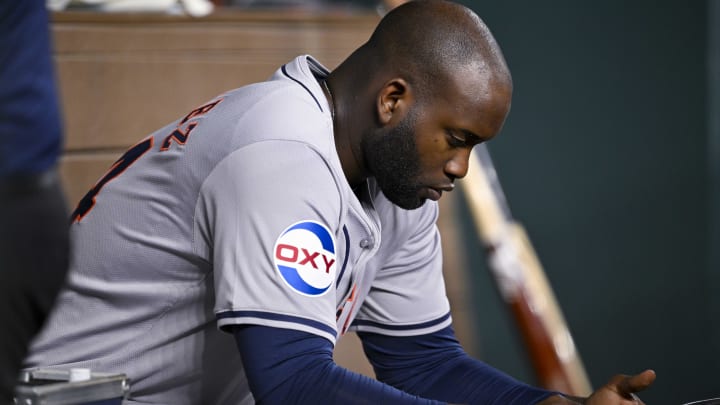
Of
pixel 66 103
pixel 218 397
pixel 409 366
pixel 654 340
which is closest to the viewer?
pixel 218 397

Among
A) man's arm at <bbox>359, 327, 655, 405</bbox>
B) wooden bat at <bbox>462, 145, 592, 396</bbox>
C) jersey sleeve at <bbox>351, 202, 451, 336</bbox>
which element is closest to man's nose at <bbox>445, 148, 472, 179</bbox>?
jersey sleeve at <bbox>351, 202, 451, 336</bbox>

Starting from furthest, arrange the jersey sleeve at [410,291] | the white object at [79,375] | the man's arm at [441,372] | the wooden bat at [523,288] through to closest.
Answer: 1. the wooden bat at [523,288]
2. the jersey sleeve at [410,291]
3. the man's arm at [441,372]
4. the white object at [79,375]

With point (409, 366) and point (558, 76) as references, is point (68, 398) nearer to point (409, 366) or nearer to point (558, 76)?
point (409, 366)

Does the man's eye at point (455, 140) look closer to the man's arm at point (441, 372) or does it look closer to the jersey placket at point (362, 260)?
the jersey placket at point (362, 260)

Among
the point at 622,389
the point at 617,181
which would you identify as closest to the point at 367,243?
the point at 622,389

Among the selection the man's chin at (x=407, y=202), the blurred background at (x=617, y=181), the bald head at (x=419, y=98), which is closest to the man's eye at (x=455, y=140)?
the bald head at (x=419, y=98)

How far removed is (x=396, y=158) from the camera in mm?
1298

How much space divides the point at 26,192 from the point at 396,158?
0.52 metres

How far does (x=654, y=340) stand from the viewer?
3.58 meters

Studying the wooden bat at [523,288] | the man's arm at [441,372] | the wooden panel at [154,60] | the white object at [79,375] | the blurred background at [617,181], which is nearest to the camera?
the white object at [79,375]

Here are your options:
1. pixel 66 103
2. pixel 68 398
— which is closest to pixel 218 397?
pixel 68 398

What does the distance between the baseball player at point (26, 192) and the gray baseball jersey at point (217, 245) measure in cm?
20

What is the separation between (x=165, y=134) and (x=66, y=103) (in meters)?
0.86

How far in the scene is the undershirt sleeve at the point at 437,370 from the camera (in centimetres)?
142
